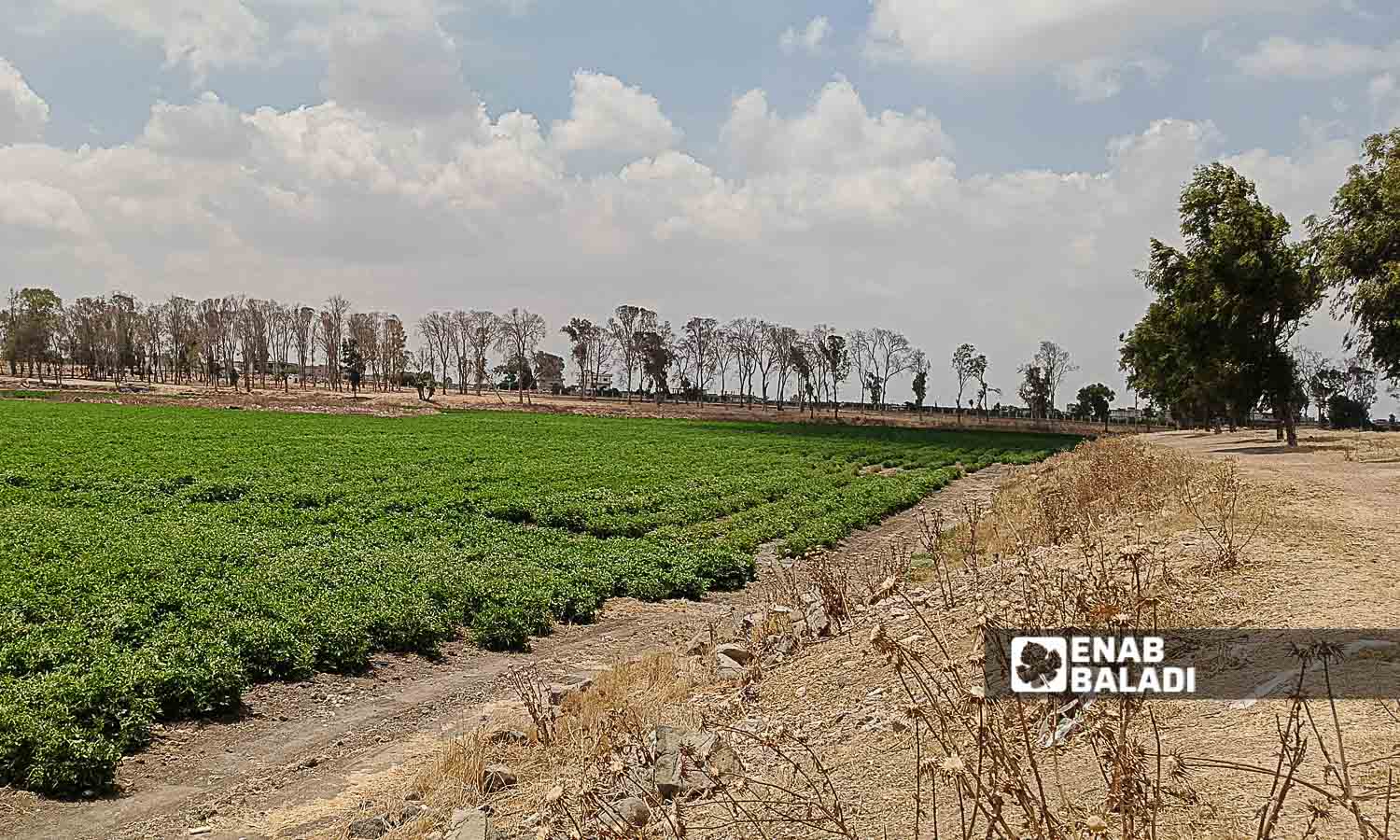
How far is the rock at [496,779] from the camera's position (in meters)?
Result: 7.95

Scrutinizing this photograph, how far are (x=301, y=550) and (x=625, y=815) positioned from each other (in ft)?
48.3

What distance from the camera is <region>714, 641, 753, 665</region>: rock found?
10475 mm

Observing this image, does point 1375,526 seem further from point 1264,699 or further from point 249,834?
point 249,834

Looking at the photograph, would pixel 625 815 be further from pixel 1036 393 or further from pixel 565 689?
pixel 1036 393

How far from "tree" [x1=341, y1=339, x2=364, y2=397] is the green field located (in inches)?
3419

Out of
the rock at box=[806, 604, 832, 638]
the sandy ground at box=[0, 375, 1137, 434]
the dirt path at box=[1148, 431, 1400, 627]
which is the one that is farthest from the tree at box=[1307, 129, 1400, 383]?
the sandy ground at box=[0, 375, 1137, 434]

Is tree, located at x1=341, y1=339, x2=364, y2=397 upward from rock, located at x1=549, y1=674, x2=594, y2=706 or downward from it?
upward

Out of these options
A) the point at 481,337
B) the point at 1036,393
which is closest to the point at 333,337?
the point at 481,337

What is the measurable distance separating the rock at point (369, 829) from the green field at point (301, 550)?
317cm

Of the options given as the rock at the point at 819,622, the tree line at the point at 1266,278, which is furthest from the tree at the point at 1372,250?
the rock at the point at 819,622

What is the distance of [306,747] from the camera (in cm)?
1020

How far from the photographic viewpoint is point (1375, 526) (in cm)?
1095

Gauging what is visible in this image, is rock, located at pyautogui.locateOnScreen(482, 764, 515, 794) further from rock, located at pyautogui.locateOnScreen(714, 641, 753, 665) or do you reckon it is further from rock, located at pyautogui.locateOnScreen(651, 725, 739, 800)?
rock, located at pyautogui.locateOnScreen(714, 641, 753, 665)

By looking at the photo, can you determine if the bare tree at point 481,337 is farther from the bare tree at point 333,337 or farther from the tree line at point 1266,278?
the tree line at point 1266,278
